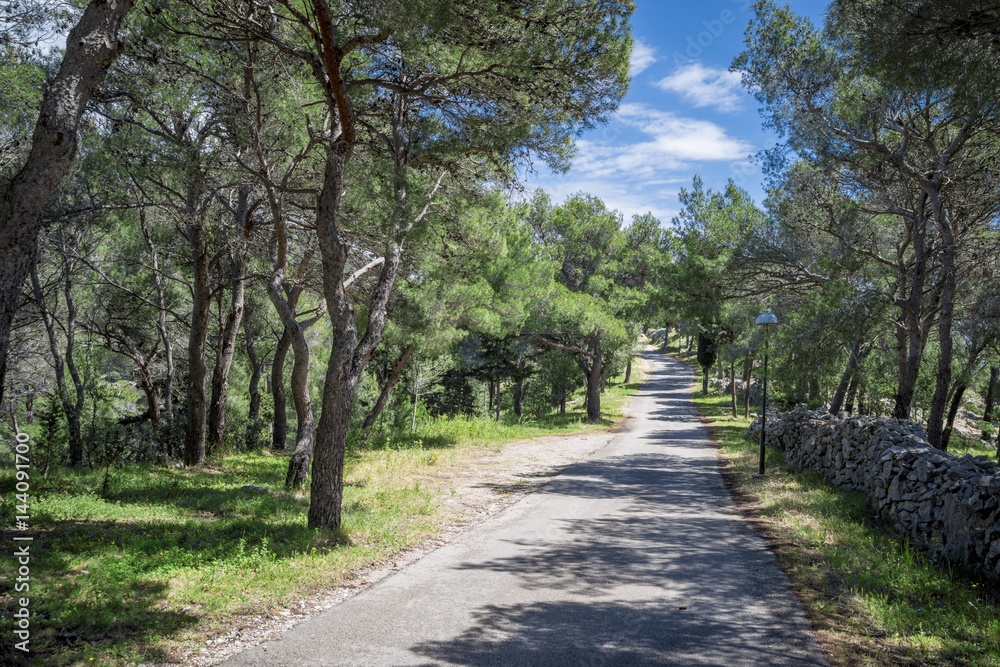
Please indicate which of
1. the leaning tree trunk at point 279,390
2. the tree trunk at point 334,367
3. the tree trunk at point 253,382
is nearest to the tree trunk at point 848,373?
the tree trunk at point 334,367

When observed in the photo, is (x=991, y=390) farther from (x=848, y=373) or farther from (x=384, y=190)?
(x=384, y=190)

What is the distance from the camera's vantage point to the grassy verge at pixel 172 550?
12.9 feet

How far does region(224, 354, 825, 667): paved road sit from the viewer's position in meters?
4.03

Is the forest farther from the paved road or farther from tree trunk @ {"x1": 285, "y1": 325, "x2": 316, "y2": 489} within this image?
the paved road

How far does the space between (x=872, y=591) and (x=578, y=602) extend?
10.1 ft

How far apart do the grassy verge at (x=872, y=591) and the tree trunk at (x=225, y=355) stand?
457 inches

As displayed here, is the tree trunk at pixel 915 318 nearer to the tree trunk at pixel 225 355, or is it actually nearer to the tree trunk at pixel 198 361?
the tree trunk at pixel 225 355

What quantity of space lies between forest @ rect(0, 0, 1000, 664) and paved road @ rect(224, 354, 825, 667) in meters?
2.25

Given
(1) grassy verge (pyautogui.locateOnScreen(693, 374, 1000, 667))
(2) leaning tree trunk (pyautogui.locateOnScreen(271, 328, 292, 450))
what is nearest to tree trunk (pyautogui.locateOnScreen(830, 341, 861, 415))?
(1) grassy verge (pyautogui.locateOnScreen(693, 374, 1000, 667))

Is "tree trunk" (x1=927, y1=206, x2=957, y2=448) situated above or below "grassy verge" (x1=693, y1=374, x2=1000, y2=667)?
above

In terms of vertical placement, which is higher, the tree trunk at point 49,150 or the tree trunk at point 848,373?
the tree trunk at point 49,150

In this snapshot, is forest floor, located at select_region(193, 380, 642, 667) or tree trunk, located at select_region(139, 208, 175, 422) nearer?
forest floor, located at select_region(193, 380, 642, 667)

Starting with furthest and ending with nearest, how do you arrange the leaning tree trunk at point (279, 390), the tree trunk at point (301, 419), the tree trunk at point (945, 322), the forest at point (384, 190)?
1. the leaning tree trunk at point (279, 390)
2. the tree trunk at point (945, 322)
3. the tree trunk at point (301, 419)
4. the forest at point (384, 190)

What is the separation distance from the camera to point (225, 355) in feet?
41.8
